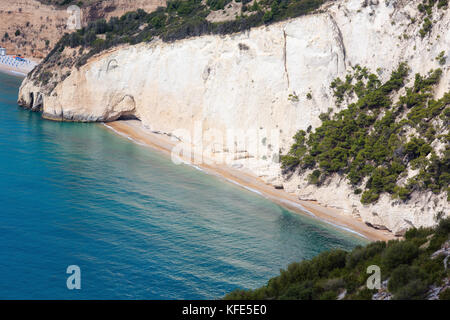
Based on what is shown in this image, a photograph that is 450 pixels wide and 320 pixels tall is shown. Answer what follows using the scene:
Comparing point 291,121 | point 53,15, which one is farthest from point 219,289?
point 53,15

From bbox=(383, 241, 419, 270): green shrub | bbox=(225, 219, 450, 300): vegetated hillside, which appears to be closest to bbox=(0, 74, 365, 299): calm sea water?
bbox=(225, 219, 450, 300): vegetated hillside

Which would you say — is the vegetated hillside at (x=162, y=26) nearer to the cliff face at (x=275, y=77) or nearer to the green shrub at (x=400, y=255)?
the cliff face at (x=275, y=77)

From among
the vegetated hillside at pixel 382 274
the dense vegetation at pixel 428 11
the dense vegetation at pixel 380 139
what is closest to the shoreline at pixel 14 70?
the dense vegetation at pixel 380 139

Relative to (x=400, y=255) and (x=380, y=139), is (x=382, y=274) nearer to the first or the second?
(x=400, y=255)

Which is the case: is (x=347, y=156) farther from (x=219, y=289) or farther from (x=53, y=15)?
(x=53, y=15)

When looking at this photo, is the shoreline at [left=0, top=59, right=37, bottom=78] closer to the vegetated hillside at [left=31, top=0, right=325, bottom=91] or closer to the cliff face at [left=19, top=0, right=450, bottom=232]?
the vegetated hillside at [left=31, top=0, right=325, bottom=91]

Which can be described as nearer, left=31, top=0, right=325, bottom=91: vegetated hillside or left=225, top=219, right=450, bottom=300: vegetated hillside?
left=225, top=219, right=450, bottom=300: vegetated hillside
